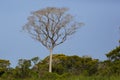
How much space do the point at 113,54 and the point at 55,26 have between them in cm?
1352

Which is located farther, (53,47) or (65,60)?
(53,47)

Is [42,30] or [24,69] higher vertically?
[42,30]

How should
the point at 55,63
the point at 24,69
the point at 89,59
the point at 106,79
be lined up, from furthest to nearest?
the point at 55,63 < the point at 89,59 < the point at 24,69 < the point at 106,79

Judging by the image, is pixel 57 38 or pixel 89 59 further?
pixel 57 38

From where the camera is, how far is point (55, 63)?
4044 centimetres

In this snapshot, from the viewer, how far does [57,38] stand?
4244 cm

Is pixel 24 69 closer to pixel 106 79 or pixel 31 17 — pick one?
pixel 31 17

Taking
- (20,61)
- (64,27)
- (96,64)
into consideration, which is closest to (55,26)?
(64,27)

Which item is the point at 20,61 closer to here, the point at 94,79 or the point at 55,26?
the point at 55,26

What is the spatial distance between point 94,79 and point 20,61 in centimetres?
2144

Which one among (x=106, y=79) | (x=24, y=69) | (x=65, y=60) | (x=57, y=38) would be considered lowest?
(x=106, y=79)

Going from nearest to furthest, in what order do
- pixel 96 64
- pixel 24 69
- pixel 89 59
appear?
1. pixel 24 69
2. pixel 96 64
3. pixel 89 59

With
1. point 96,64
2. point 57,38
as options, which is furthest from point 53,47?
point 96,64

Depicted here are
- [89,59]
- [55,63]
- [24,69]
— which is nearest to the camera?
[24,69]
